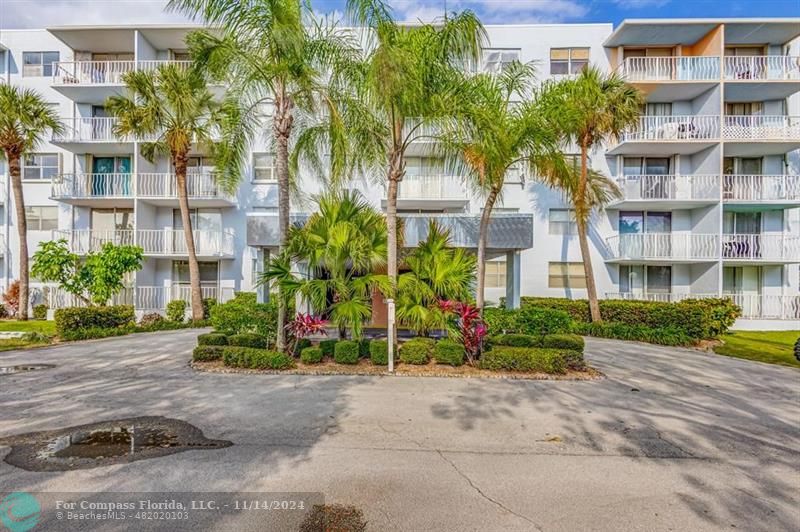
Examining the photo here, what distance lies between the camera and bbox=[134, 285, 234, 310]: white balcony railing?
63.7ft

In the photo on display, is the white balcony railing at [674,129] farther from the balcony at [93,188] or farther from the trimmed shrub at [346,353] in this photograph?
the balcony at [93,188]

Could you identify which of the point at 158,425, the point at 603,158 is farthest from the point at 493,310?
the point at 603,158

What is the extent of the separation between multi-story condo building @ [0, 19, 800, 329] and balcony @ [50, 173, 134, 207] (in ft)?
0.26

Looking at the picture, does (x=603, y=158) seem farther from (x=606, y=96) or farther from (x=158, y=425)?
(x=158, y=425)

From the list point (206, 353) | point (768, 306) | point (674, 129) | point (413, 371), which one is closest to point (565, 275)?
point (674, 129)

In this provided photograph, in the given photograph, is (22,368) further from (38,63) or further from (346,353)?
(38,63)

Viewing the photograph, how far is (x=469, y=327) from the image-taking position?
962 cm

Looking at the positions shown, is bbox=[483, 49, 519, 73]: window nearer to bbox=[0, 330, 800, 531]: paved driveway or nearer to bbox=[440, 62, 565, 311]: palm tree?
Result: bbox=[440, 62, 565, 311]: palm tree

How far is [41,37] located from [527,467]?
29.6m

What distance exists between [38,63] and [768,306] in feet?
122

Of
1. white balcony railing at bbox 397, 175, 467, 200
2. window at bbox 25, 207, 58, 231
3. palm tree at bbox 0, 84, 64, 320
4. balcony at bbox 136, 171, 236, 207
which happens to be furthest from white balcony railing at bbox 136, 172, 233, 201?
white balcony railing at bbox 397, 175, 467, 200

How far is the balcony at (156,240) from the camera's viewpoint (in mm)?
19547

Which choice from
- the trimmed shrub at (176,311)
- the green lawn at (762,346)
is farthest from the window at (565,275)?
the trimmed shrub at (176,311)

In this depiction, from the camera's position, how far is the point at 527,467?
4805 millimetres
